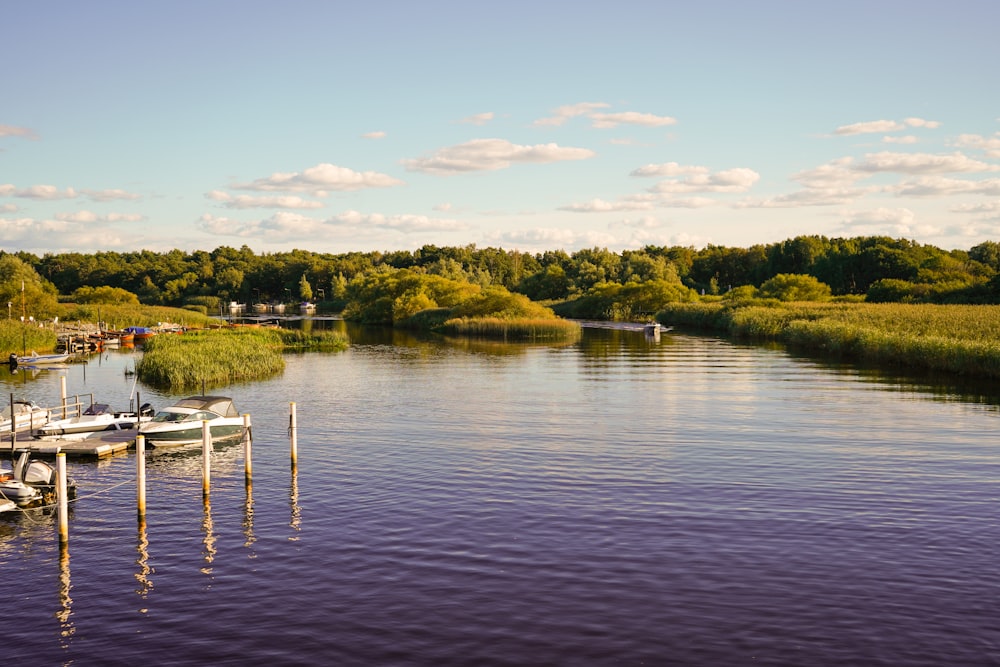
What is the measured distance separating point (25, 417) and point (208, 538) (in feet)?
59.4

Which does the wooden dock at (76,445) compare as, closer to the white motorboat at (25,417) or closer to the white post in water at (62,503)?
the white motorboat at (25,417)

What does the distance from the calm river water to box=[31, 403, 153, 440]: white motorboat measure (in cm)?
363

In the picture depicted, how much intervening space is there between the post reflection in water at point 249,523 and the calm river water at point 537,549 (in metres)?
0.13

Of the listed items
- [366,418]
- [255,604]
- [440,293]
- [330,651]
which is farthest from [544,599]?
[440,293]

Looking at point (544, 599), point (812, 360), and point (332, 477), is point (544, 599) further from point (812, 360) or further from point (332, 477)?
point (812, 360)

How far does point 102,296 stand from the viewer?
157750mm

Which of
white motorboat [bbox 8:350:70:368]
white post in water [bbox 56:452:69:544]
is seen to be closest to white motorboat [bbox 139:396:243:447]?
white post in water [bbox 56:452:69:544]

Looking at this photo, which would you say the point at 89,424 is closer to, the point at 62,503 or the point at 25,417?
the point at 25,417

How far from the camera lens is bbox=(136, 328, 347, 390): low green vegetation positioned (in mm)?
56844

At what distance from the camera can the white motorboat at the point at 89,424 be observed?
3491 centimetres

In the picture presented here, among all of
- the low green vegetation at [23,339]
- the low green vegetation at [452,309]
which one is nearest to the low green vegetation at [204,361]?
the low green vegetation at [23,339]

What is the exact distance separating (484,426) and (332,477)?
11.9m

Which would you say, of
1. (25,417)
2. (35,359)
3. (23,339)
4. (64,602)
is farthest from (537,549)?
(23,339)

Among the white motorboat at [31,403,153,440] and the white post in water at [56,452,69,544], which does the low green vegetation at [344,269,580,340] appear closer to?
the white motorboat at [31,403,153,440]
